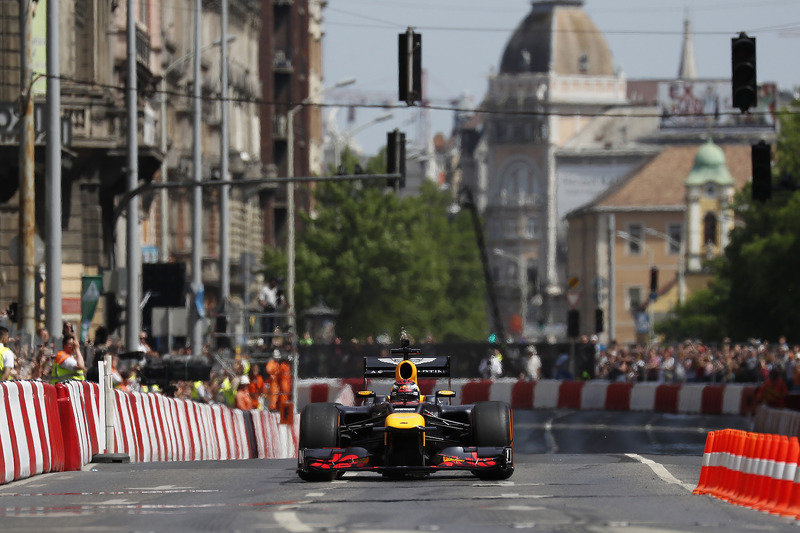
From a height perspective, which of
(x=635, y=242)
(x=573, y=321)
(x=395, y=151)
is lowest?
(x=573, y=321)

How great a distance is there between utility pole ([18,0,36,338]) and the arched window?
118187 millimetres

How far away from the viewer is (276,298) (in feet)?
165

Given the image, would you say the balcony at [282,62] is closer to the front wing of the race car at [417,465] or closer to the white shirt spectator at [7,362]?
the white shirt spectator at [7,362]

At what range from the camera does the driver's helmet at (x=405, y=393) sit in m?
18.5

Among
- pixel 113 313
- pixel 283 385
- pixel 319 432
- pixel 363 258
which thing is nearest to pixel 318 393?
pixel 283 385

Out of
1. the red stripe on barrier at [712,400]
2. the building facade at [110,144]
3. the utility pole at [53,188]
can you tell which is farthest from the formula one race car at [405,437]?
the red stripe on barrier at [712,400]

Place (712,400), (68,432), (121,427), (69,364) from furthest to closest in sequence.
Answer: (712,400)
(69,364)
(121,427)
(68,432)

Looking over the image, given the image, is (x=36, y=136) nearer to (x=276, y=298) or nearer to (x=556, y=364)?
(x=276, y=298)

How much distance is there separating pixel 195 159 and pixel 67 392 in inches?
1034

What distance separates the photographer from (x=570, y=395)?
56.6m

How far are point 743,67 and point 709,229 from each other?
122 m

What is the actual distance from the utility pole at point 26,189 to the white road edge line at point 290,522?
15.5 meters

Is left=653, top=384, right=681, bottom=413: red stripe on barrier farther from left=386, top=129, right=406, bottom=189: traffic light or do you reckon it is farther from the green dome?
the green dome

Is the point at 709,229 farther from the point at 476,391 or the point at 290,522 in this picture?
the point at 290,522
